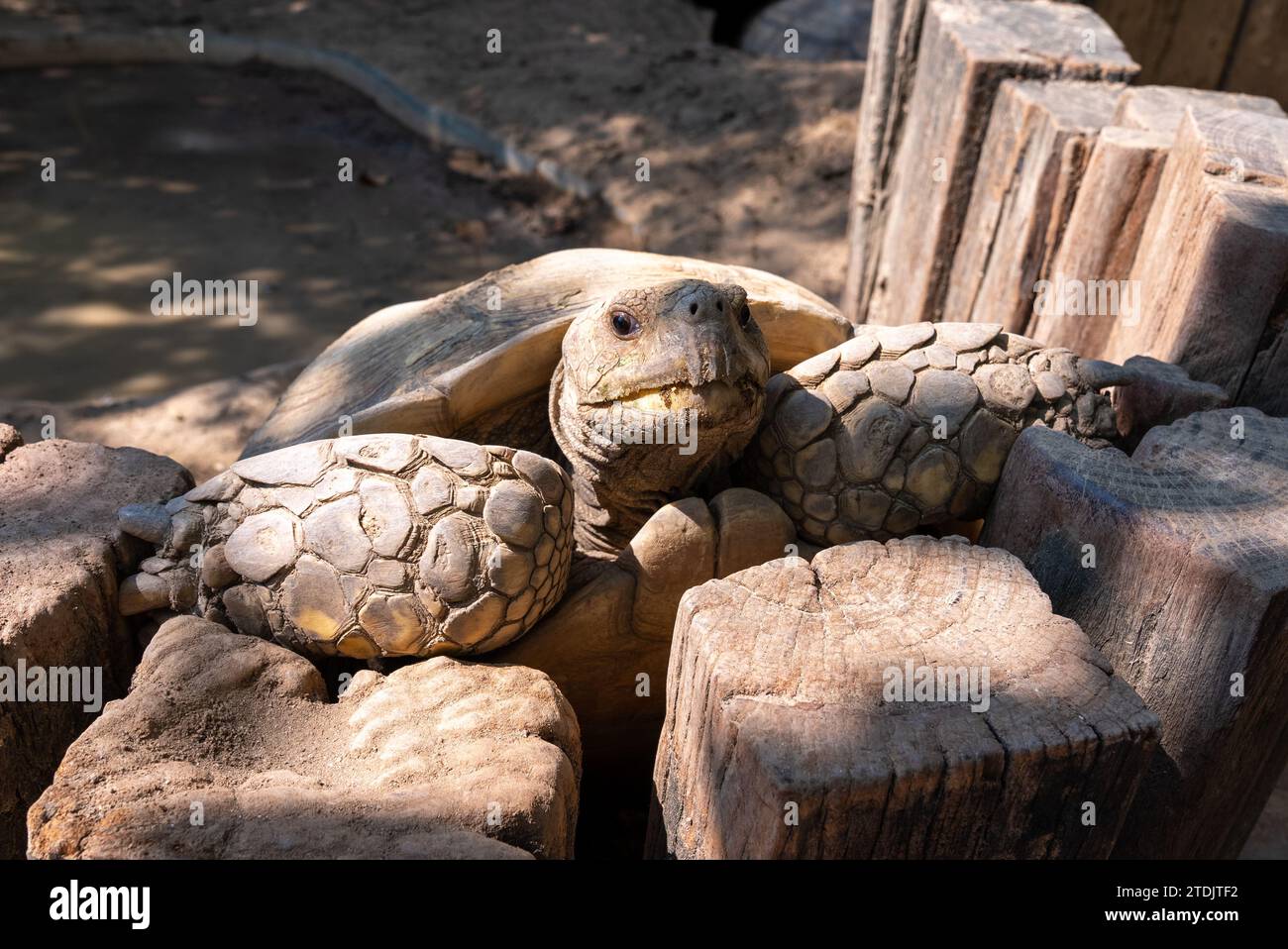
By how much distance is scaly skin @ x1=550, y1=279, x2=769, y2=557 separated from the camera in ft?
6.30

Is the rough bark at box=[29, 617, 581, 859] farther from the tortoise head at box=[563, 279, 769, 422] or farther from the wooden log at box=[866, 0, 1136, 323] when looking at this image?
the wooden log at box=[866, 0, 1136, 323]

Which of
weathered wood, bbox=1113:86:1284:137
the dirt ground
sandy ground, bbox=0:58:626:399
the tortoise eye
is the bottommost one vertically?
sandy ground, bbox=0:58:626:399

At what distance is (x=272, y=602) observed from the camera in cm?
186

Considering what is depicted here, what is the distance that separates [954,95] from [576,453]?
197 cm

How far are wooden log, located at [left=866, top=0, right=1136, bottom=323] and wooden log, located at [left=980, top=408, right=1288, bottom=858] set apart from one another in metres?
1.56

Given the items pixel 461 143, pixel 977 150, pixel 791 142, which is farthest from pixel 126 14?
pixel 977 150

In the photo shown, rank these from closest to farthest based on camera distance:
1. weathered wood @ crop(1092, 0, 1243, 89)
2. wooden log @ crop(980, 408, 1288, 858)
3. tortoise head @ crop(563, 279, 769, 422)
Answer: wooden log @ crop(980, 408, 1288, 858)
tortoise head @ crop(563, 279, 769, 422)
weathered wood @ crop(1092, 0, 1243, 89)

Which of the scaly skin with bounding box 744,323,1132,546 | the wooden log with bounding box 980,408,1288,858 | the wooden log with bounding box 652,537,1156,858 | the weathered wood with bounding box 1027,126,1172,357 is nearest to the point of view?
the wooden log with bounding box 652,537,1156,858

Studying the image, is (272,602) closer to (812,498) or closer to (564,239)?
(812,498)

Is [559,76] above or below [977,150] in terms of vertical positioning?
below

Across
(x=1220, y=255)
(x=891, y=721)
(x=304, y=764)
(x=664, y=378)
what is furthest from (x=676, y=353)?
(x=1220, y=255)

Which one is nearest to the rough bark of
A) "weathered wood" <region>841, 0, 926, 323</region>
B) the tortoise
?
the tortoise

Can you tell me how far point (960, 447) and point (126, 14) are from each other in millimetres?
9924
